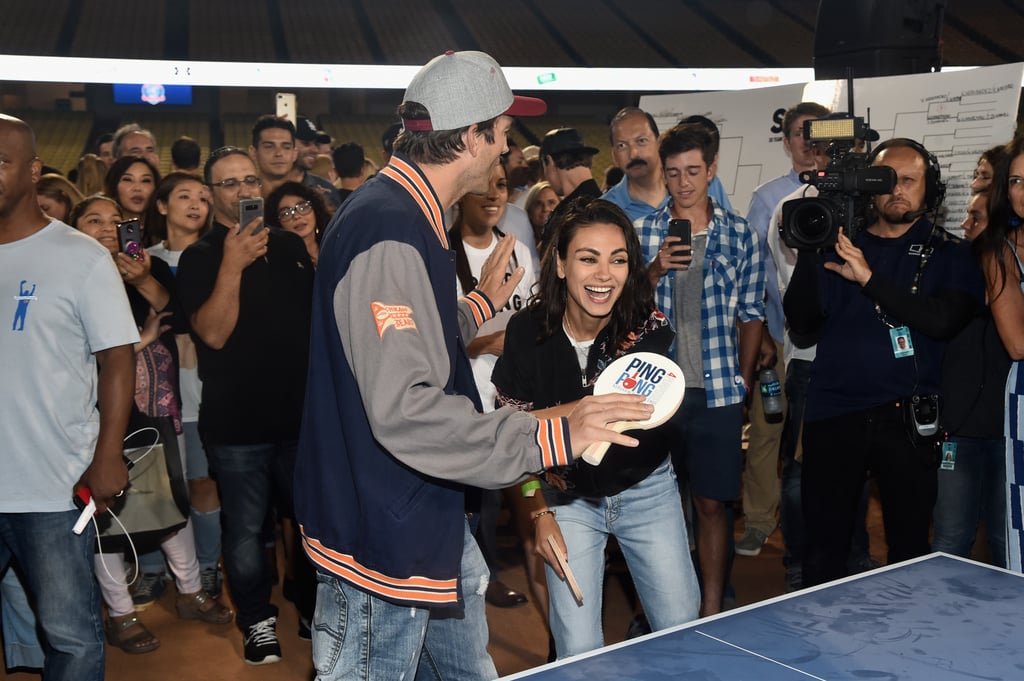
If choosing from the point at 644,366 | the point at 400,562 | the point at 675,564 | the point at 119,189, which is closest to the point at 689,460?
the point at 675,564

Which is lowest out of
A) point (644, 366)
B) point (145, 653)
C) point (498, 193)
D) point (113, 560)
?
point (145, 653)

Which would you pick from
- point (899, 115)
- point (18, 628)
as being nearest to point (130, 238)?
point (18, 628)

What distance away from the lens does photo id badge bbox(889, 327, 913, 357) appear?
3.06 m

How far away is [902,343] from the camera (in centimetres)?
306

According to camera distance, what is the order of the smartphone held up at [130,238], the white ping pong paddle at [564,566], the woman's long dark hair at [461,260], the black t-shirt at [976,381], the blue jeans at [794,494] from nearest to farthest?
the white ping pong paddle at [564,566], the black t-shirt at [976,381], the smartphone held up at [130,238], the woman's long dark hair at [461,260], the blue jeans at [794,494]

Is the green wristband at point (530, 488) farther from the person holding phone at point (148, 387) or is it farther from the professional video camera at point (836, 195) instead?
the person holding phone at point (148, 387)

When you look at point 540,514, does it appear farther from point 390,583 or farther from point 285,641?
point 285,641

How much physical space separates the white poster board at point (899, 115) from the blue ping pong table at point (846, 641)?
7.80 feet

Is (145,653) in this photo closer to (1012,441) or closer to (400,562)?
(400,562)

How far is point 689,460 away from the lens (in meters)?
3.49

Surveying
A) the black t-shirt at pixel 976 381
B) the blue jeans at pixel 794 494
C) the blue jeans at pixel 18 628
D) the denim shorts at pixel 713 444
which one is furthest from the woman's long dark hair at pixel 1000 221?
the blue jeans at pixel 18 628

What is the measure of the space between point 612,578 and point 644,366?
2476 millimetres

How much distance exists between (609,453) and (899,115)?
2.66 m

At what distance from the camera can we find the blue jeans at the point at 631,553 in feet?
8.23
